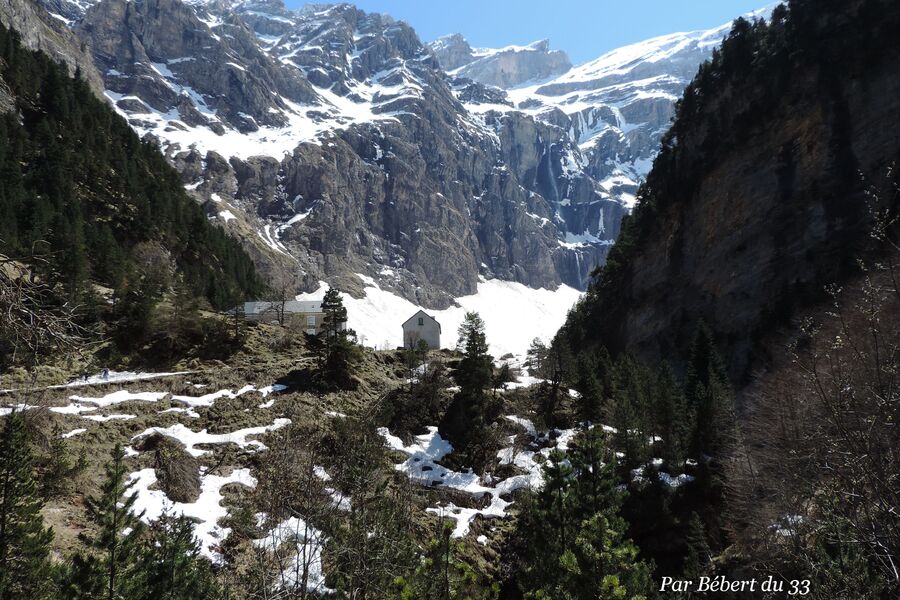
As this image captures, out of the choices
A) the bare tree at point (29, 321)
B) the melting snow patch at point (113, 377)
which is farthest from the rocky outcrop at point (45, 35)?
the bare tree at point (29, 321)

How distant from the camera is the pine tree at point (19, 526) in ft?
50.2

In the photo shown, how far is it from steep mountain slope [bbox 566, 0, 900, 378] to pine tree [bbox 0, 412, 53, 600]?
187ft

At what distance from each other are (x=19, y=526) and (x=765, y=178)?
7038 centimetres

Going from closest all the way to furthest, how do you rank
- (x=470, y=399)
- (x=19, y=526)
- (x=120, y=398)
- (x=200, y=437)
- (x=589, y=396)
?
(x=19, y=526) < (x=200, y=437) < (x=120, y=398) < (x=589, y=396) < (x=470, y=399)

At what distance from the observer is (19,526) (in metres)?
16.3

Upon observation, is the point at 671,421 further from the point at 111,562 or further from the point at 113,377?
the point at 113,377

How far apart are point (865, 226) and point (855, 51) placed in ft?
70.9

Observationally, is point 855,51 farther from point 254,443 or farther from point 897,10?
point 254,443

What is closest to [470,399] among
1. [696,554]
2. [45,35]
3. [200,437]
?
[200,437]

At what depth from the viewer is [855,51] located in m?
55.8

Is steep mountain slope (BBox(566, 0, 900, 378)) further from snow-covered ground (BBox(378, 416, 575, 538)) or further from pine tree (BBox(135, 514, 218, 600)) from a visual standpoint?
pine tree (BBox(135, 514, 218, 600))

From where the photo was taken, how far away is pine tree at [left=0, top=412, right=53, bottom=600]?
603 inches

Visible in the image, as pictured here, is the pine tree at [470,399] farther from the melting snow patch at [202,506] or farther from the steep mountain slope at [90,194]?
the steep mountain slope at [90,194]

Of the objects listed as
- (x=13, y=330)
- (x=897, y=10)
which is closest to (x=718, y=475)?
(x=13, y=330)
